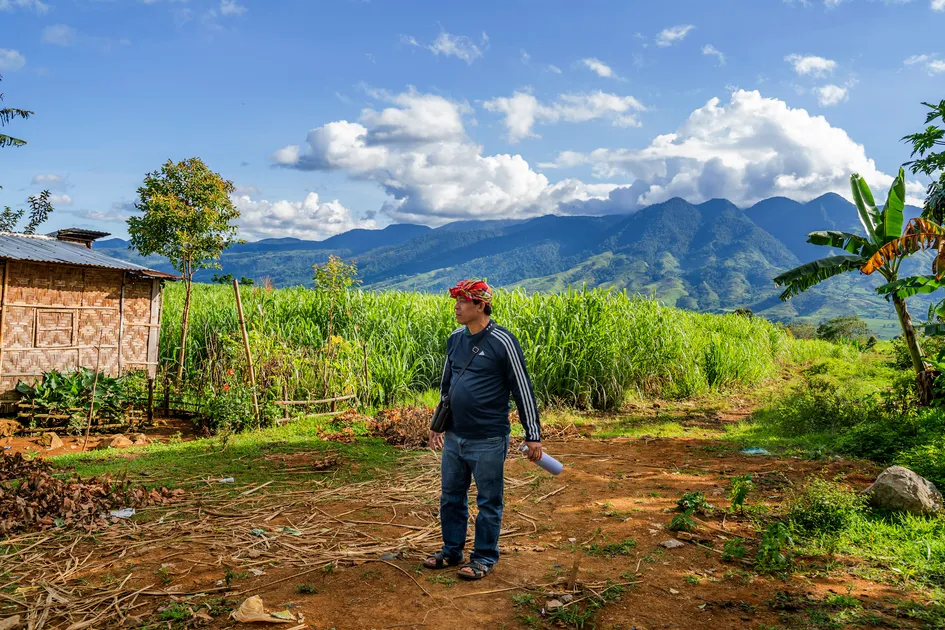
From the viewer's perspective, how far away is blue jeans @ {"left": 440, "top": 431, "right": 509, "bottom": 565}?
4.12m

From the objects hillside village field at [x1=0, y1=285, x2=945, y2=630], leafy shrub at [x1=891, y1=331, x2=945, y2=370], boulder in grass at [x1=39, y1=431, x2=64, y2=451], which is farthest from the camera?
leafy shrub at [x1=891, y1=331, x2=945, y2=370]

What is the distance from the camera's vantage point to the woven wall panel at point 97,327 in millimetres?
11219

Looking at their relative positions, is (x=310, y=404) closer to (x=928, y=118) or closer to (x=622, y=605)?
(x=622, y=605)

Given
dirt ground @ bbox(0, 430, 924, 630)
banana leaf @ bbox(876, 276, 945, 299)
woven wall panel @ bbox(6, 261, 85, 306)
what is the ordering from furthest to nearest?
1. woven wall panel @ bbox(6, 261, 85, 306)
2. banana leaf @ bbox(876, 276, 945, 299)
3. dirt ground @ bbox(0, 430, 924, 630)

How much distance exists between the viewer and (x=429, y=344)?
1201 centimetres

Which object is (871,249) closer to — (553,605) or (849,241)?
(849,241)

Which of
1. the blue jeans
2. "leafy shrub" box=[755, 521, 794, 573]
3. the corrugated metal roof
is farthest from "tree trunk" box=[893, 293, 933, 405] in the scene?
the corrugated metal roof

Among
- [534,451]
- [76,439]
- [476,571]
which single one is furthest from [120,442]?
[534,451]

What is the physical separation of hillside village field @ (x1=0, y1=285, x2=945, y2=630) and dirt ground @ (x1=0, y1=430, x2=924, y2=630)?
23 millimetres

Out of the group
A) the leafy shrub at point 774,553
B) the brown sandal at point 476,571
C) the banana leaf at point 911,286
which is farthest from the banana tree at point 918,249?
the brown sandal at point 476,571

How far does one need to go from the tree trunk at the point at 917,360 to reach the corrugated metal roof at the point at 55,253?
41.3ft

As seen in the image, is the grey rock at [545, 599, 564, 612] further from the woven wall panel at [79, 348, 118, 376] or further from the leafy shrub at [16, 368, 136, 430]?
the woven wall panel at [79, 348, 118, 376]

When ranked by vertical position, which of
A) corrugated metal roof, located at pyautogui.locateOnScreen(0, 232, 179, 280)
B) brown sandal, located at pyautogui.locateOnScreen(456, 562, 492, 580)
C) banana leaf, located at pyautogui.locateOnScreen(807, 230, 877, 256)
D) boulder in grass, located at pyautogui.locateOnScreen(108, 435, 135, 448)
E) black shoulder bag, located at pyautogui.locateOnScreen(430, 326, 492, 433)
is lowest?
boulder in grass, located at pyautogui.locateOnScreen(108, 435, 135, 448)

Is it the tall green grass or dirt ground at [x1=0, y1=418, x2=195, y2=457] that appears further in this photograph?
the tall green grass
